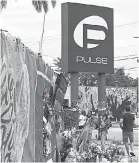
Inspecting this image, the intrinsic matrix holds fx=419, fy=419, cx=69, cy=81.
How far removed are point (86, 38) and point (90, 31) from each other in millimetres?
420

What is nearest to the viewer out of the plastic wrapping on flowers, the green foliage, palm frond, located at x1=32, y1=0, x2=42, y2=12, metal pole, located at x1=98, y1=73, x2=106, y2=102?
the plastic wrapping on flowers

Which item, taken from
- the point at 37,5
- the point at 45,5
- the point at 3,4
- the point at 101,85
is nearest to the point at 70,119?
the point at 101,85

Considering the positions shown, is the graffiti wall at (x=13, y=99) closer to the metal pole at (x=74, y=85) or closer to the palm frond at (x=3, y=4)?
the metal pole at (x=74, y=85)

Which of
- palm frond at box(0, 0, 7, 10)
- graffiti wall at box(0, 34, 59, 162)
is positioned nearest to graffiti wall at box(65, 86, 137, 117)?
palm frond at box(0, 0, 7, 10)

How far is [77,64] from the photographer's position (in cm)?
1708

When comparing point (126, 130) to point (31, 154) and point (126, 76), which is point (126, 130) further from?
point (126, 76)

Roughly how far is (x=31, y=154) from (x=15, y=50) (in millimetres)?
1506

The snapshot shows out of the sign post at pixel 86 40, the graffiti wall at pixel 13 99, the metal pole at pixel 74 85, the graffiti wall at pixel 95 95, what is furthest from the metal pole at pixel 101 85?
the graffiti wall at pixel 95 95

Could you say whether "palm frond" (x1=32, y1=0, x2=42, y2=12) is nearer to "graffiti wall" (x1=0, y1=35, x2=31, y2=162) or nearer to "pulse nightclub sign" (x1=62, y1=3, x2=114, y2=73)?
"pulse nightclub sign" (x1=62, y1=3, x2=114, y2=73)

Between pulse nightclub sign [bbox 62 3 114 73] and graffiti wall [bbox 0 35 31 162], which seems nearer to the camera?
graffiti wall [bbox 0 35 31 162]

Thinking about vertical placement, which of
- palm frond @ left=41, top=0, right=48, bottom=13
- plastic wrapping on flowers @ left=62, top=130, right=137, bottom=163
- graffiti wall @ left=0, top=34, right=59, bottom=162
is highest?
palm frond @ left=41, top=0, right=48, bottom=13

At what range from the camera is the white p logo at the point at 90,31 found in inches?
671

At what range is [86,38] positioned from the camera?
17156 millimetres

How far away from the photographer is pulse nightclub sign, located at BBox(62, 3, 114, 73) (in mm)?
16828
